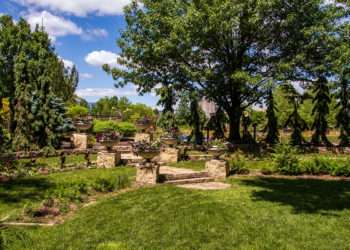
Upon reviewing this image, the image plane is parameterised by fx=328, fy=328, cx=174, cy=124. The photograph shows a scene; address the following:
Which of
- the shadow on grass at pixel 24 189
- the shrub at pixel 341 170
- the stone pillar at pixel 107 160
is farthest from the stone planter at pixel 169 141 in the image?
the shrub at pixel 341 170

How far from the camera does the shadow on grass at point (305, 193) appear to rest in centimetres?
938

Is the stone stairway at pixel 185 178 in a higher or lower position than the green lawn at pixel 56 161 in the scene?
lower

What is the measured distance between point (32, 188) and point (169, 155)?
766 centimetres

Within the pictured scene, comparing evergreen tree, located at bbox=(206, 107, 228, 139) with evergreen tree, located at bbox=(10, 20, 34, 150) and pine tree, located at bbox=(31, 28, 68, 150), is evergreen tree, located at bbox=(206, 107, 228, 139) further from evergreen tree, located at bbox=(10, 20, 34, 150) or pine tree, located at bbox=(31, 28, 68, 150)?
evergreen tree, located at bbox=(10, 20, 34, 150)

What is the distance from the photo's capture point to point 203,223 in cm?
786

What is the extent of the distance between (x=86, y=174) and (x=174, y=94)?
11.1m

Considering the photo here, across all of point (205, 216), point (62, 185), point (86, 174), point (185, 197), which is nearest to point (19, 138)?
point (86, 174)

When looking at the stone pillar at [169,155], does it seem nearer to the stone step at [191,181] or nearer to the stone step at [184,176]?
the stone step at [184,176]

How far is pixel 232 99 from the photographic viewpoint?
71.0ft

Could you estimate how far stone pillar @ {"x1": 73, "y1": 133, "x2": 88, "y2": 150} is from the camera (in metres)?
21.9

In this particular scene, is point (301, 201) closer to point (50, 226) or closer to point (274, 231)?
point (274, 231)

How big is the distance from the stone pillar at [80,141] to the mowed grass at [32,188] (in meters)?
8.07

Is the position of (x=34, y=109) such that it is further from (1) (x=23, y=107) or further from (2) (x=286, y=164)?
(2) (x=286, y=164)

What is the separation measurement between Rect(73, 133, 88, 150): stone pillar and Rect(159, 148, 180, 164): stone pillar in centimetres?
702
